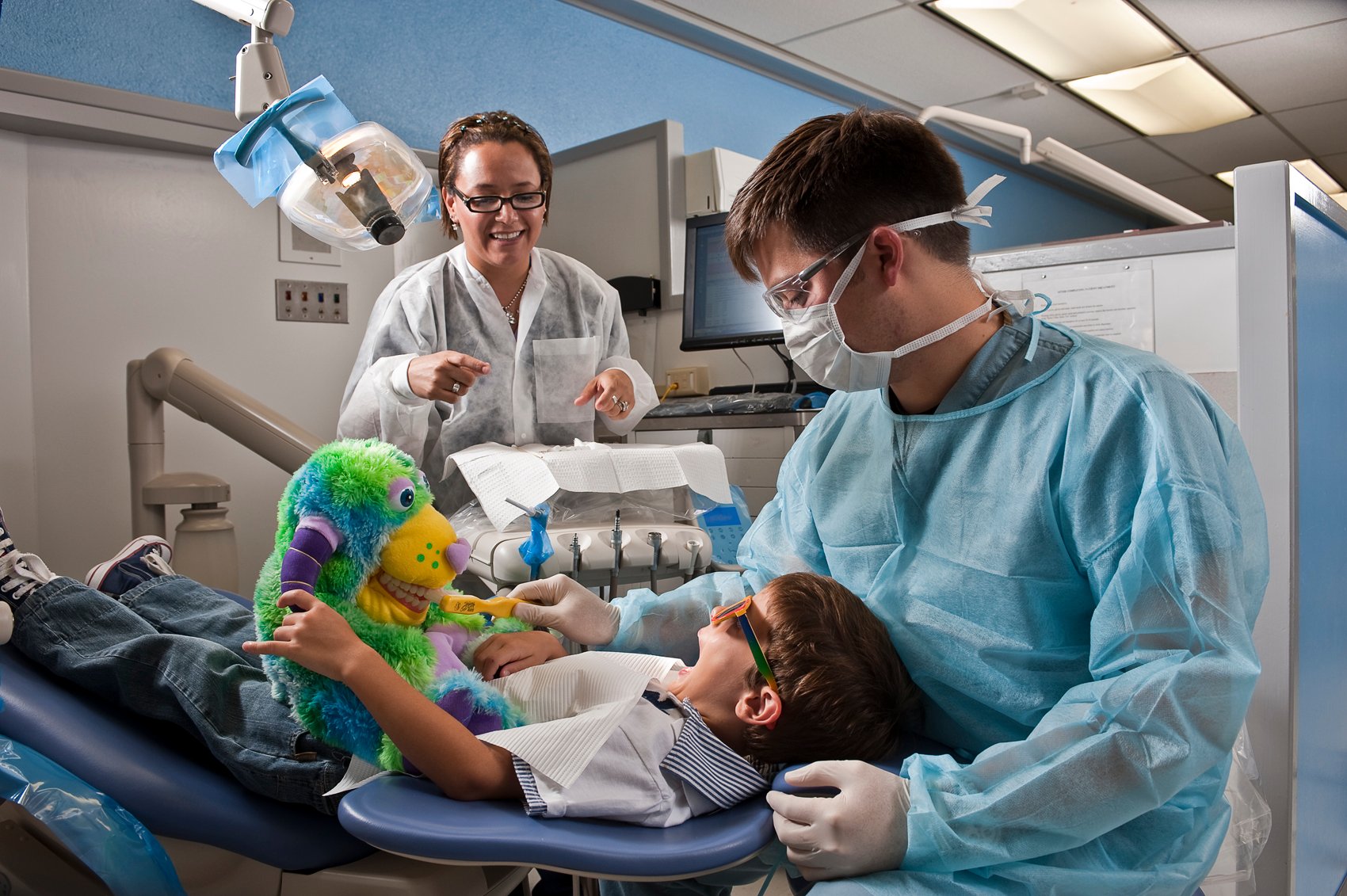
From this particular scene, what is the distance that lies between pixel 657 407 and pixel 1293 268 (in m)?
1.44

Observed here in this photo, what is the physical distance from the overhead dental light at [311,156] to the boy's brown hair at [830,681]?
645 mm

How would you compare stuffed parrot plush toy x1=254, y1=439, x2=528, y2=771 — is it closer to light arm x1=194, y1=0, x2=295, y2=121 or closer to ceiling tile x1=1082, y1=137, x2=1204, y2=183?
light arm x1=194, y1=0, x2=295, y2=121

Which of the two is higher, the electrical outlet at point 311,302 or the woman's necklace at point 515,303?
the electrical outlet at point 311,302

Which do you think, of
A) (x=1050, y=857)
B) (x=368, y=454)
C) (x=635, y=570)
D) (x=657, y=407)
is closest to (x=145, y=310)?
(x=657, y=407)

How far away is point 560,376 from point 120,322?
4.10 ft

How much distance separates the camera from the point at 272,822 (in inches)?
37.9

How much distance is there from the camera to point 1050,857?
2.76ft

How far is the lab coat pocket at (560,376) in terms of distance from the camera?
203 centimetres

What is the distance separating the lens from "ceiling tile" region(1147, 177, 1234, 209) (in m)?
6.74

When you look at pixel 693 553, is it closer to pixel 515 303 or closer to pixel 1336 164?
pixel 515 303

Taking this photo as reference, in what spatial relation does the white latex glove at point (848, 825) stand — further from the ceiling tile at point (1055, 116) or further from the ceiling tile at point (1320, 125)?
the ceiling tile at point (1320, 125)

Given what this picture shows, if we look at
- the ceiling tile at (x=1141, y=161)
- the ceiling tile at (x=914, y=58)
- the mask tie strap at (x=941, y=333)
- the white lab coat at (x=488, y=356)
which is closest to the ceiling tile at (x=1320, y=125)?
the ceiling tile at (x=1141, y=161)

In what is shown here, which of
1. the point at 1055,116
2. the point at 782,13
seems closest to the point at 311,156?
the point at 782,13

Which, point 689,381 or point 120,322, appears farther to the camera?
point 689,381
